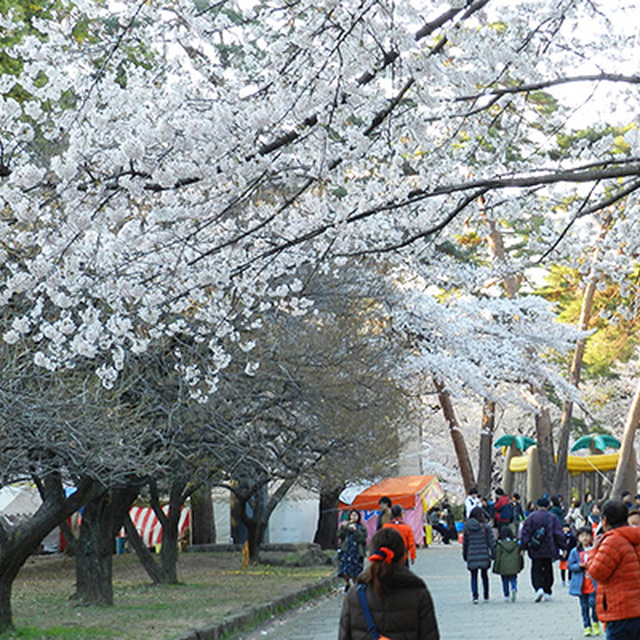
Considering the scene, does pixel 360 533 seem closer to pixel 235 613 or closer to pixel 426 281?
pixel 235 613

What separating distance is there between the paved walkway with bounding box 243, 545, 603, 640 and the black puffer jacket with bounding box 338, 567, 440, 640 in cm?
806

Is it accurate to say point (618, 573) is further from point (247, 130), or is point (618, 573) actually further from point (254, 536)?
point (254, 536)

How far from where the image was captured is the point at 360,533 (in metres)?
20.6

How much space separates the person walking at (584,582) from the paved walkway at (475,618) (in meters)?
0.23

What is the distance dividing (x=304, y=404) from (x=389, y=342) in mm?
6154

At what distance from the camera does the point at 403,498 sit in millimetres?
37406

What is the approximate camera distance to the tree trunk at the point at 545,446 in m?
43.1

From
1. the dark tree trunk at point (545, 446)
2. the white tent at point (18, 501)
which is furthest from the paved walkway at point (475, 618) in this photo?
the dark tree trunk at point (545, 446)

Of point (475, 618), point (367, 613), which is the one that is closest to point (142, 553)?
point (475, 618)

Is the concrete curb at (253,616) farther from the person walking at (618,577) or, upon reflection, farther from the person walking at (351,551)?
the person walking at (618,577)

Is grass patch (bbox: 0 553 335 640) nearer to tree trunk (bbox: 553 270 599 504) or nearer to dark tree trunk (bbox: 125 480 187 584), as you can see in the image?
dark tree trunk (bbox: 125 480 187 584)

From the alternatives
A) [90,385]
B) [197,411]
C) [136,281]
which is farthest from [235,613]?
[136,281]

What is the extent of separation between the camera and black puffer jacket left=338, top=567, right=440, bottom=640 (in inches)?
257

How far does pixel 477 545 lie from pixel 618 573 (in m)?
10.5
